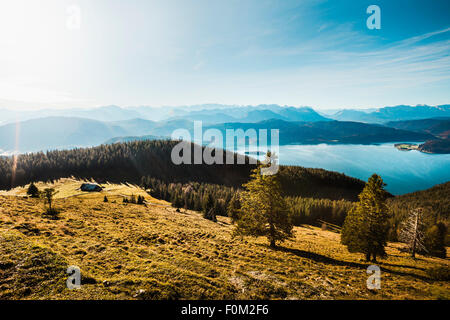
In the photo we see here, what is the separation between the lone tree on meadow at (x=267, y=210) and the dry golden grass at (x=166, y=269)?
2.22 meters

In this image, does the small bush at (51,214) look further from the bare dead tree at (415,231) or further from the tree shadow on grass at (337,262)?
the bare dead tree at (415,231)

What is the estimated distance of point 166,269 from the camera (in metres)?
14.3

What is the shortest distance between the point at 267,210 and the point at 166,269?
565 inches

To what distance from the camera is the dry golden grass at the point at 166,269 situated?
1132cm

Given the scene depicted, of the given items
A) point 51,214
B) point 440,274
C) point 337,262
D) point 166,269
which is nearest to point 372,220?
point 337,262

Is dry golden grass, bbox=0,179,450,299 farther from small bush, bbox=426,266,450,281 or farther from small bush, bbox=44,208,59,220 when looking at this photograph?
small bush, bbox=44,208,59,220

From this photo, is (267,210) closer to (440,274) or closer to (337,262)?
(337,262)

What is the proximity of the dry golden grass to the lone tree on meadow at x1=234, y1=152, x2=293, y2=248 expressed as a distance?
7.28 feet

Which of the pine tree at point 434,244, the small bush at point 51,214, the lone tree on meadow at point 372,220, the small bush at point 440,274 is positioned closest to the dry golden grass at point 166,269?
the small bush at point 440,274
